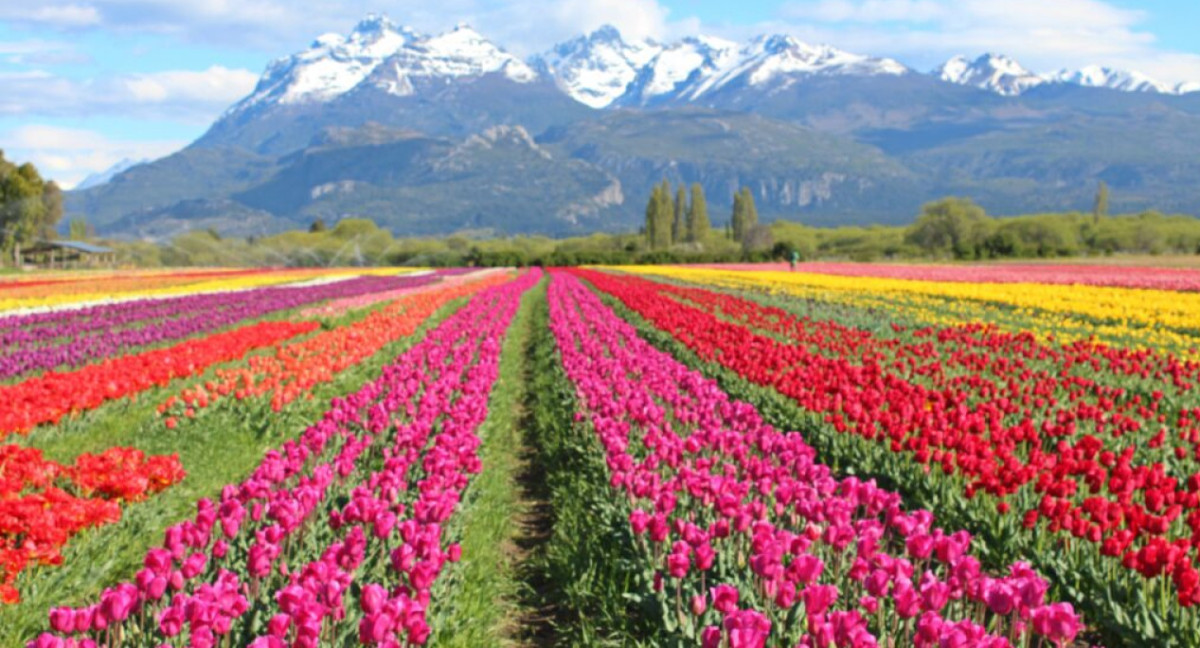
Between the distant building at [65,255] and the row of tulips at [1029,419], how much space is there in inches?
3236

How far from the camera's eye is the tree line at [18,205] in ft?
240

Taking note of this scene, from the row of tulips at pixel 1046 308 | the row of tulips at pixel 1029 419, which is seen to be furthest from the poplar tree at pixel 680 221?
the row of tulips at pixel 1029 419

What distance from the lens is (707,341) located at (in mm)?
14906

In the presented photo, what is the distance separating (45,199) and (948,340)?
87417 mm

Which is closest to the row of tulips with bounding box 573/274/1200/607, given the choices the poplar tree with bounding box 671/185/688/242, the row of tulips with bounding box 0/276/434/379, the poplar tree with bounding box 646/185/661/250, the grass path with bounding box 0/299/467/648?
the grass path with bounding box 0/299/467/648

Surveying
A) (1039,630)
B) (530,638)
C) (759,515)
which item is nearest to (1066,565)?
(759,515)

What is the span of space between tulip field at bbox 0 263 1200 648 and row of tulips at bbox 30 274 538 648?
21 mm

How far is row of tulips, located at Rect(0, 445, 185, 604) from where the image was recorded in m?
5.30

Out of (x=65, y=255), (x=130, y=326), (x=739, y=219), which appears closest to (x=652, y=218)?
(x=739, y=219)

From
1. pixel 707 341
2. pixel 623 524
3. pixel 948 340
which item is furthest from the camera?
pixel 948 340

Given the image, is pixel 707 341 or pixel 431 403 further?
pixel 707 341

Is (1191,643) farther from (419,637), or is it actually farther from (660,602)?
(419,637)

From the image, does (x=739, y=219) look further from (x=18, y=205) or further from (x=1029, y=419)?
(x=1029, y=419)

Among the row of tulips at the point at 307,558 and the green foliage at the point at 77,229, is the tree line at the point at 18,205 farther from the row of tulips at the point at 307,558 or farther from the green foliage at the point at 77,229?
the row of tulips at the point at 307,558
